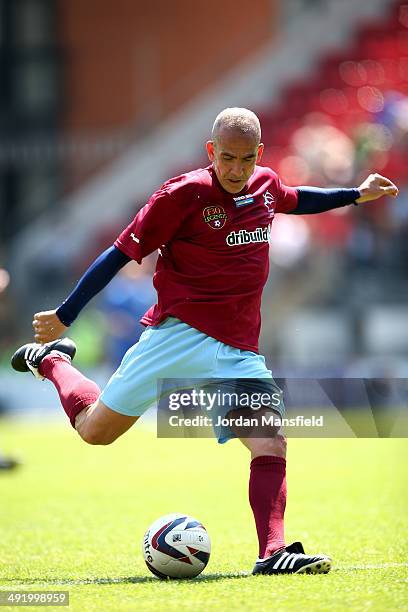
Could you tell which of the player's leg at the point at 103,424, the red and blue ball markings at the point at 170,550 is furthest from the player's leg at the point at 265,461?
the player's leg at the point at 103,424

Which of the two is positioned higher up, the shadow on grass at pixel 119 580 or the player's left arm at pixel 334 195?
the player's left arm at pixel 334 195

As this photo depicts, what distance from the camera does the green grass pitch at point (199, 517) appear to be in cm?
516

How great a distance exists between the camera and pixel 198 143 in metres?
22.8

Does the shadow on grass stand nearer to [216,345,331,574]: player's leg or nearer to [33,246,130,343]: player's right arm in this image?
[216,345,331,574]: player's leg

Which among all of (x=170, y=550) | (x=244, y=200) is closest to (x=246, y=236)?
(x=244, y=200)

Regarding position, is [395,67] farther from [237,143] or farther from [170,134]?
[237,143]

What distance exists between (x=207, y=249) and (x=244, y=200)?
309 millimetres

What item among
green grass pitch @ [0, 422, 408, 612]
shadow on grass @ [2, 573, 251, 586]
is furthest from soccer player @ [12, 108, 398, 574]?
green grass pitch @ [0, 422, 408, 612]

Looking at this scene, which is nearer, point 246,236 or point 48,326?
point 246,236

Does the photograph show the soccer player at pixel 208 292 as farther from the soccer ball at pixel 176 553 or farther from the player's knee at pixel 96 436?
the soccer ball at pixel 176 553

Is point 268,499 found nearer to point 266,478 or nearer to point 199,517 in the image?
point 266,478

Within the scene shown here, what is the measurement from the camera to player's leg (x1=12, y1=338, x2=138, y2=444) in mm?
5902

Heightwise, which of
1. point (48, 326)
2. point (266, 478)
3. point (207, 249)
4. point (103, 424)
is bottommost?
point (266, 478)

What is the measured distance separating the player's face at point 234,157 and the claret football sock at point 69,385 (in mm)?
1268
